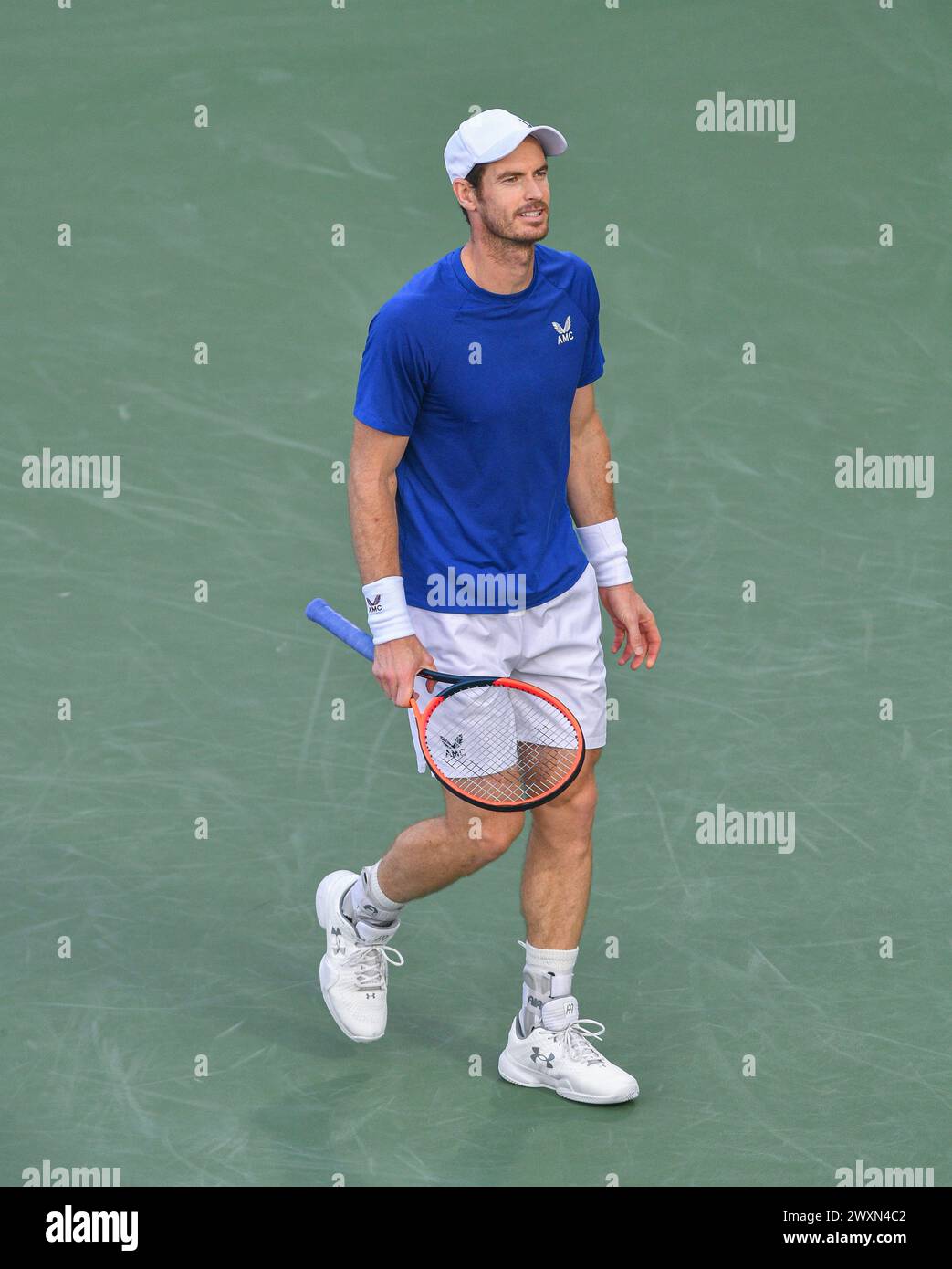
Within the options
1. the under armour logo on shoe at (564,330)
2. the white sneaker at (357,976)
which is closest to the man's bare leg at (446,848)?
the white sneaker at (357,976)

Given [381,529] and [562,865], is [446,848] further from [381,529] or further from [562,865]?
[381,529]

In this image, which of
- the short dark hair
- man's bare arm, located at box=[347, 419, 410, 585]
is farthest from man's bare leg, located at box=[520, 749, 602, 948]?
the short dark hair

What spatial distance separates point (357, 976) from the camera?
15.9 feet

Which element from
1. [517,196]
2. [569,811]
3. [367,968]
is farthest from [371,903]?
[517,196]

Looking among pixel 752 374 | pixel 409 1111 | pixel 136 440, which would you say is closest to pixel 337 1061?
pixel 409 1111

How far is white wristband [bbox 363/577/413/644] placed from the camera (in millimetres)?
4402

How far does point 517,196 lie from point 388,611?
37.4 inches

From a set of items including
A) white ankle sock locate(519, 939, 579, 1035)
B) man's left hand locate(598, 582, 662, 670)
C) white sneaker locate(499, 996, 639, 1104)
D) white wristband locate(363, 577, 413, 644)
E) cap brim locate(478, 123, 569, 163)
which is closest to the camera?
cap brim locate(478, 123, 569, 163)

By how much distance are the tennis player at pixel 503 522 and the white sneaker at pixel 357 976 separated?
0.01 m

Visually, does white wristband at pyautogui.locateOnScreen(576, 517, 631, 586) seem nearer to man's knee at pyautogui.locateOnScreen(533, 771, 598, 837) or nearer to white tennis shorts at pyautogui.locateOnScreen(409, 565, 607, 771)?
white tennis shorts at pyautogui.locateOnScreen(409, 565, 607, 771)

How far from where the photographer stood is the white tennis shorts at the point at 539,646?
452 centimetres

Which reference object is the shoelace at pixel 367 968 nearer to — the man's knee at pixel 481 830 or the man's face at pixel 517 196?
the man's knee at pixel 481 830
